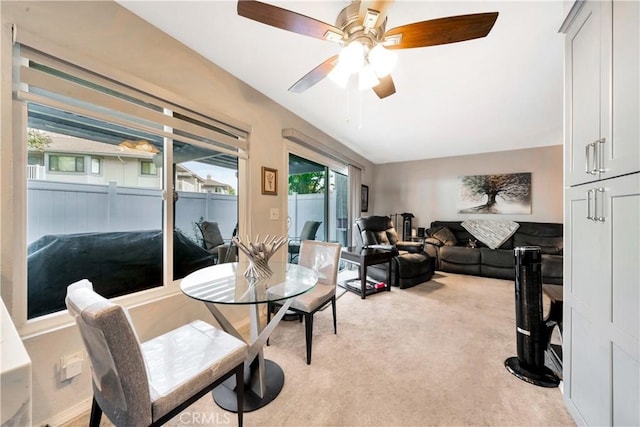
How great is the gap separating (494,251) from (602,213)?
12.1 ft

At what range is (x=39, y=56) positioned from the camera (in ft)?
4.11

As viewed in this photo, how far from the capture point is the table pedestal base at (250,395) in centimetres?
143

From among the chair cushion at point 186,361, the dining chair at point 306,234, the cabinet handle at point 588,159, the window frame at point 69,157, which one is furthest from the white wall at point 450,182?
the window frame at point 69,157

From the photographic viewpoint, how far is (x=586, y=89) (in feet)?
4.07

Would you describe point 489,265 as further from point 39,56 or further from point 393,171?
point 39,56

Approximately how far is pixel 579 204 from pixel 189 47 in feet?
8.90

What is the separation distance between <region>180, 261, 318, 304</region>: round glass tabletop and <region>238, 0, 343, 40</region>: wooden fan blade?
4.67ft

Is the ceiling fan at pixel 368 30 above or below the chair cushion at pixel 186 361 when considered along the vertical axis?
above

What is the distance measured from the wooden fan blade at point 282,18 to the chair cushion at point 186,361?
1.63 m

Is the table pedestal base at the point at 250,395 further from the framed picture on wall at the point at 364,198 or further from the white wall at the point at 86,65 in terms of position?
the framed picture on wall at the point at 364,198

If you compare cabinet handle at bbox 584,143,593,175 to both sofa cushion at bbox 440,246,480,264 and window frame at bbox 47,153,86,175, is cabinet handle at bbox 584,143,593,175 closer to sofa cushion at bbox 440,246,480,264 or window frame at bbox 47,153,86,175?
window frame at bbox 47,153,86,175

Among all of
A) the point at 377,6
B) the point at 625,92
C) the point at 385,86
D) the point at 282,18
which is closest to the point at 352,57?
the point at 377,6

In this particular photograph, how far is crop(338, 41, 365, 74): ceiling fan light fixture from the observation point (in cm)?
132

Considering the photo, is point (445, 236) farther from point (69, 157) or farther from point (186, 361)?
point (69, 157)
